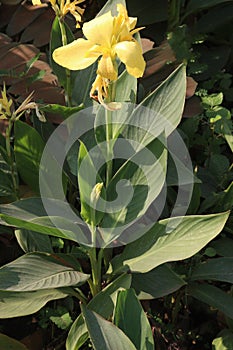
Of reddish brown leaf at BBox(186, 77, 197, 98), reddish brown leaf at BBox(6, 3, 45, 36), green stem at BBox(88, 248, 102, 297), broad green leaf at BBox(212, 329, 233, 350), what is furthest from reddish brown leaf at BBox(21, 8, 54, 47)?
broad green leaf at BBox(212, 329, 233, 350)

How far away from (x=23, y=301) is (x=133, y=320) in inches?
9.0

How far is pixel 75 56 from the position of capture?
3.12 ft

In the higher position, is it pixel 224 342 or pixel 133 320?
pixel 133 320

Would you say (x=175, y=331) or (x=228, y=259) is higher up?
(x=228, y=259)

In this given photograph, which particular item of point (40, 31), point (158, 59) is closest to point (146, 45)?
point (158, 59)

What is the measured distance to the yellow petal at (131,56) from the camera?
903mm

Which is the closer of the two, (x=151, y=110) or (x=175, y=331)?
(x=151, y=110)

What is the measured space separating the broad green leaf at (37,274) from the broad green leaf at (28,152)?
0.64 feet

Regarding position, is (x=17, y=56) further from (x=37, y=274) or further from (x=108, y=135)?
(x=37, y=274)

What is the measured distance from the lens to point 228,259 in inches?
49.6

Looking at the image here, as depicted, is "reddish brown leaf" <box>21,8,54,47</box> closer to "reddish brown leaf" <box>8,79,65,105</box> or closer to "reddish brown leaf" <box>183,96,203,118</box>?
"reddish brown leaf" <box>8,79,65,105</box>

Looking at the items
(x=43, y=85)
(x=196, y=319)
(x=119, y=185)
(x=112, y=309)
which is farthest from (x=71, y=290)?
(x=43, y=85)

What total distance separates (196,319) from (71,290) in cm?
39

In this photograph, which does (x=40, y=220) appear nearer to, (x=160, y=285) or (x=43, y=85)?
(x=160, y=285)
